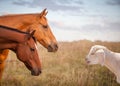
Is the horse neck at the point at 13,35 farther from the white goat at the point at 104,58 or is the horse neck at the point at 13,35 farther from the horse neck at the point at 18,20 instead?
the white goat at the point at 104,58

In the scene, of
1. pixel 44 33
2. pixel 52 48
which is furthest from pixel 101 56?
pixel 44 33

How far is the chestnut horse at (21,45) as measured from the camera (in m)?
2.67

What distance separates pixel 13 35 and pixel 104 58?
43.6 inches

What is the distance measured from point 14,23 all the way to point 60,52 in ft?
1.97

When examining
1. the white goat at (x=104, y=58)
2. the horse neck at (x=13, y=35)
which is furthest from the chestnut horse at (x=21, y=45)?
the white goat at (x=104, y=58)

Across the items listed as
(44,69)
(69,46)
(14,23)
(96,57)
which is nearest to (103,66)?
(96,57)

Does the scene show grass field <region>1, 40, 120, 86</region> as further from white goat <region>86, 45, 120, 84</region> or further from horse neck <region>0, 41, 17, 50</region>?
horse neck <region>0, 41, 17, 50</region>

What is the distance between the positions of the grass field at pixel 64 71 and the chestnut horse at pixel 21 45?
1.15 ft

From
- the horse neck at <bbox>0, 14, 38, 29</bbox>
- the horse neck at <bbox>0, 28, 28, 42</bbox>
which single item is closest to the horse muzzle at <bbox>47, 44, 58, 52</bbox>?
the horse neck at <bbox>0, 14, 38, 29</bbox>

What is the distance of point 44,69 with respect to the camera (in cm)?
318

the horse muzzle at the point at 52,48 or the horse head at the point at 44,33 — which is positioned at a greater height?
the horse head at the point at 44,33

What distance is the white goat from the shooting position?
3219 mm

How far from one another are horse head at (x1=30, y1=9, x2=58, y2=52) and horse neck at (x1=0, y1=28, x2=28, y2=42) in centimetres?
35

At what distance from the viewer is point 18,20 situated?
309cm
